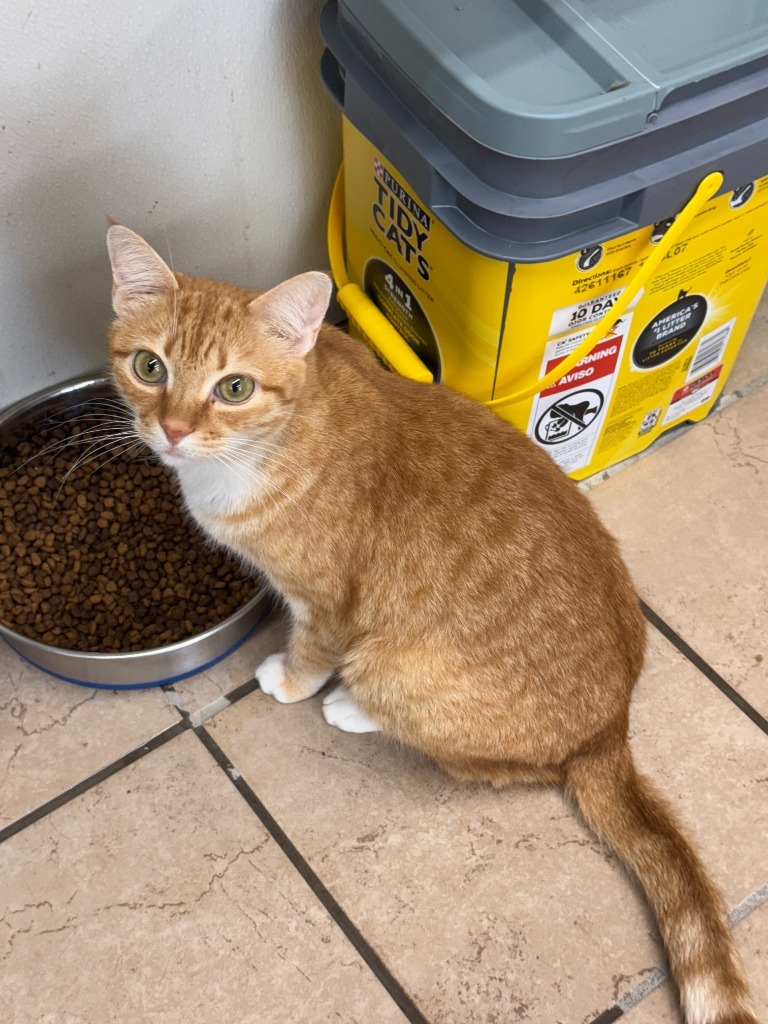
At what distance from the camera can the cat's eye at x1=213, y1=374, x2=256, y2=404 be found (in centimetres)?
117

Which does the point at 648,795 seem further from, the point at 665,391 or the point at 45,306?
the point at 45,306

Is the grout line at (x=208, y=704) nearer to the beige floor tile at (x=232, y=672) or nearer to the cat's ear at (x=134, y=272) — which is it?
the beige floor tile at (x=232, y=672)

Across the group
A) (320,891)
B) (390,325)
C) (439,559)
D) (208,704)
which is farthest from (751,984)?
(390,325)

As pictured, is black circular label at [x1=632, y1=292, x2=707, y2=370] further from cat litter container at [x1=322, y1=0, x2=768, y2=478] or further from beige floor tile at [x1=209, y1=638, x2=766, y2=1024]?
beige floor tile at [x1=209, y1=638, x2=766, y2=1024]

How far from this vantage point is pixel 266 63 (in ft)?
4.94

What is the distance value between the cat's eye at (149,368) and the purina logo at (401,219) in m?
0.44

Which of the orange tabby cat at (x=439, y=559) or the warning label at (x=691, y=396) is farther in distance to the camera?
the warning label at (x=691, y=396)

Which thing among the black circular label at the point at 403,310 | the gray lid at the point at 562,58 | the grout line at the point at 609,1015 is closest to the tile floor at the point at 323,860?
the grout line at the point at 609,1015

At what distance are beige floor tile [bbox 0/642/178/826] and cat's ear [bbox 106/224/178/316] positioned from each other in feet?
2.07

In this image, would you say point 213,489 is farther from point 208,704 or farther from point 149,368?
point 208,704

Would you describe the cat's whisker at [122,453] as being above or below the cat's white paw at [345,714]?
above

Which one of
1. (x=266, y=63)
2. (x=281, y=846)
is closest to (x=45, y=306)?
(x=266, y=63)

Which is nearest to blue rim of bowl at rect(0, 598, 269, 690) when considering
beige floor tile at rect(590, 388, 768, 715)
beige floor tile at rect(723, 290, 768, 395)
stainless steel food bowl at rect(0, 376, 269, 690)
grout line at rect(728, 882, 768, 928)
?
→ stainless steel food bowl at rect(0, 376, 269, 690)

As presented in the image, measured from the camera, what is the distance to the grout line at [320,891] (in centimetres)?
129
